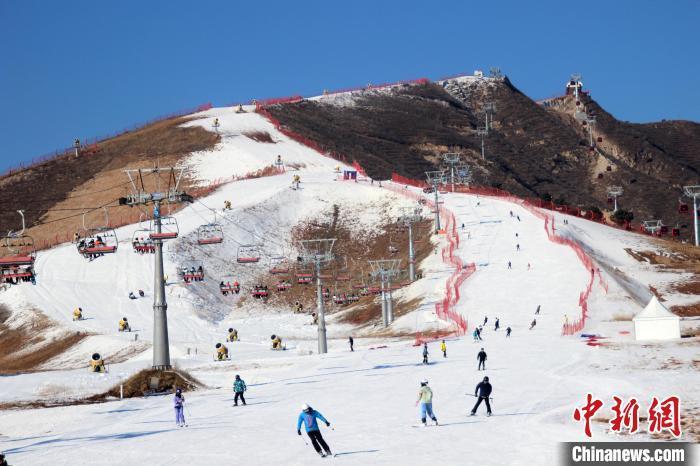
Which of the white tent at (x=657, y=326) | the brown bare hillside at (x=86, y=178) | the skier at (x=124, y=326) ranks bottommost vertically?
the white tent at (x=657, y=326)

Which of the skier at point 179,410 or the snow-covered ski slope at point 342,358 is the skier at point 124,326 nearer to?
the snow-covered ski slope at point 342,358

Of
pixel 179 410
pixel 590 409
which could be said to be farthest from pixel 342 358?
pixel 590 409

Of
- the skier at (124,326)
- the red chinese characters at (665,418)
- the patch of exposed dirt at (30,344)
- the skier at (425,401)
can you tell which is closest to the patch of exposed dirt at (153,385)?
the skier at (425,401)

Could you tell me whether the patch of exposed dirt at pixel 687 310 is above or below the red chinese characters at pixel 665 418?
above

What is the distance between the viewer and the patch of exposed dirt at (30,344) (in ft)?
252

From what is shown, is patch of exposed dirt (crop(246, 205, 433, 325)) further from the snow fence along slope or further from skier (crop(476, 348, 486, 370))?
skier (crop(476, 348, 486, 370))

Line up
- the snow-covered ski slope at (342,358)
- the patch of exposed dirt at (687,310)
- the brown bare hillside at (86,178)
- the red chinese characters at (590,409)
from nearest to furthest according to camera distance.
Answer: the snow-covered ski slope at (342,358)
the red chinese characters at (590,409)
the patch of exposed dirt at (687,310)
the brown bare hillside at (86,178)

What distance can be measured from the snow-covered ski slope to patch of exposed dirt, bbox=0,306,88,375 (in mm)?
1559

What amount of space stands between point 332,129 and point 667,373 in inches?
5601

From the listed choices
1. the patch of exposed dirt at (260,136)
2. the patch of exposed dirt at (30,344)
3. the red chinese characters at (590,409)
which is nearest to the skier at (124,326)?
the patch of exposed dirt at (30,344)

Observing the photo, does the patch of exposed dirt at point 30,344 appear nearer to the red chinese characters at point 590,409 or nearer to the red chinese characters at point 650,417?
the red chinese characters at point 590,409

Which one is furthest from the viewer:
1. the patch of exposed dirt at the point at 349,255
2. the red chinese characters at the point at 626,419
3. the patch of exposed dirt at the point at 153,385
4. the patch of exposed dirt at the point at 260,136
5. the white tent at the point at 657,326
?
the patch of exposed dirt at the point at 260,136

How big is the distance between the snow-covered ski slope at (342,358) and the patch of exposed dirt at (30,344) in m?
1.56

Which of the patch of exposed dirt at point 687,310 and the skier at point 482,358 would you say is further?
the patch of exposed dirt at point 687,310
